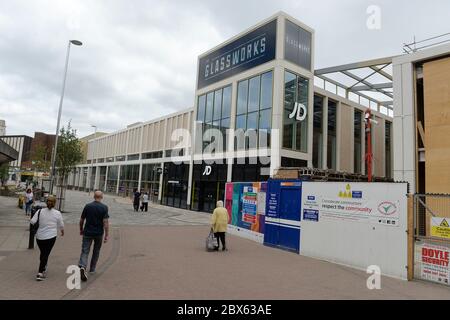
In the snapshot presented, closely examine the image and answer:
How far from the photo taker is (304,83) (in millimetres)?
24906

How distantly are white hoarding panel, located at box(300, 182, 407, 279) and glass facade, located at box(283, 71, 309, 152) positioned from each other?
12653 mm

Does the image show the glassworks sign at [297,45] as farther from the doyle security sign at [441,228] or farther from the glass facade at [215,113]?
the doyle security sign at [441,228]

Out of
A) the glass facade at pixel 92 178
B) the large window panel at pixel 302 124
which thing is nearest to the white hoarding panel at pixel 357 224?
the large window panel at pixel 302 124

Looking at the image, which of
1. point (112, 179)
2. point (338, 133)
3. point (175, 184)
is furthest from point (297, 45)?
point (112, 179)

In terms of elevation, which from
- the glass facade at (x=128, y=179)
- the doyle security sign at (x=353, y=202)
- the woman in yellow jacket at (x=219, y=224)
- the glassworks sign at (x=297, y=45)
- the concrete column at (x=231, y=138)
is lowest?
the woman in yellow jacket at (x=219, y=224)

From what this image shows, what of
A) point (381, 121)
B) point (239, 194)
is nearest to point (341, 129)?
point (381, 121)

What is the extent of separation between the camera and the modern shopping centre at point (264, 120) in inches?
925

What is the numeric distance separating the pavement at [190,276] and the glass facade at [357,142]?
2162 centimetres

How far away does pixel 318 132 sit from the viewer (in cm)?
2677

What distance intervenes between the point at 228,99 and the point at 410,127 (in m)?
15.2

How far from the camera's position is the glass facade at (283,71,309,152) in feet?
76.7

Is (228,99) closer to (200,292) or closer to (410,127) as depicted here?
(410,127)

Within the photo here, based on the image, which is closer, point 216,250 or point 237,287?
point 237,287

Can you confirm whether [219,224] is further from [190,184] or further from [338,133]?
[338,133]
